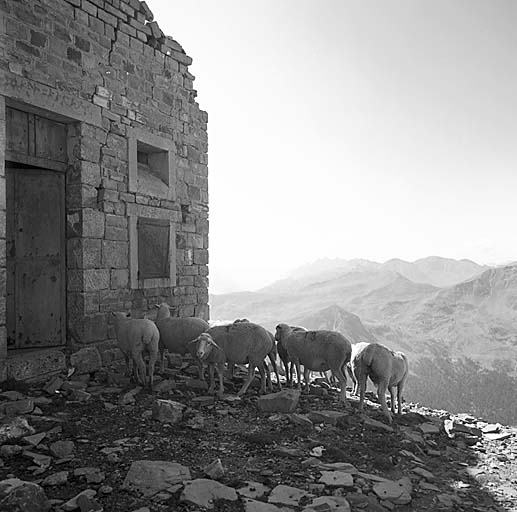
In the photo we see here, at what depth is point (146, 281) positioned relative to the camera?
8.88m

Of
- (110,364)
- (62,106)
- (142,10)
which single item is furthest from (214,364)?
(142,10)

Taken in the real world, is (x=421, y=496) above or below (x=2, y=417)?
below

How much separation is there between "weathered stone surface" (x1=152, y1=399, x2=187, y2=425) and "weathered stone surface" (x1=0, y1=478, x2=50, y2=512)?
2.18 metres

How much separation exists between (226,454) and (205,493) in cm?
103

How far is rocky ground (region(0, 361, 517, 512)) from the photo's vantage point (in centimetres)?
391

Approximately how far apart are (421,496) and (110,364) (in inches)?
209

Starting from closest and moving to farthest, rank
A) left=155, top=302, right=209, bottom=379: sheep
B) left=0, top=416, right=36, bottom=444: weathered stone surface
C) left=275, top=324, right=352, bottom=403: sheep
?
left=0, top=416, right=36, bottom=444: weathered stone surface < left=275, top=324, right=352, bottom=403: sheep < left=155, top=302, right=209, bottom=379: sheep

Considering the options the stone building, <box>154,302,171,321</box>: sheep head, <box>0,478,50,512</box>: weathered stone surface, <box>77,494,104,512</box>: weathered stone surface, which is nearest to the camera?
<box>0,478,50,512</box>: weathered stone surface

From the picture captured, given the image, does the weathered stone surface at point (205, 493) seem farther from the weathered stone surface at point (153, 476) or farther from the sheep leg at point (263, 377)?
the sheep leg at point (263, 377)

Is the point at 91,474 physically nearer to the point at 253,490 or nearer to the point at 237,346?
the point at 253,490

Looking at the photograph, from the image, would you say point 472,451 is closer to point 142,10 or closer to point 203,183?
point 203,183

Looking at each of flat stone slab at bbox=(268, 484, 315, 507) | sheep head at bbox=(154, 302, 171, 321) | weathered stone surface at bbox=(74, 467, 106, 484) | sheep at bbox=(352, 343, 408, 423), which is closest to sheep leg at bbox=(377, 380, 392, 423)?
sheep at bbox=(352, 343, 408, 423)

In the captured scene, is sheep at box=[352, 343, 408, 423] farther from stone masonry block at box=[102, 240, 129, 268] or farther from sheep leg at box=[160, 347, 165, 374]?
stone masonry block at box=[102, 240, 129, 268]

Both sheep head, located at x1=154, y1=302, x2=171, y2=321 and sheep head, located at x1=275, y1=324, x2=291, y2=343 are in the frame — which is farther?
sheep head, located at x1=154, y1=302, x2=171, y2=321
